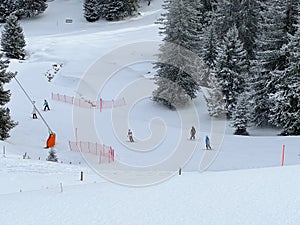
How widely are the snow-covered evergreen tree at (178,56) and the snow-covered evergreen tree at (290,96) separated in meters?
8.03

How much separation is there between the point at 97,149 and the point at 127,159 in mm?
2351

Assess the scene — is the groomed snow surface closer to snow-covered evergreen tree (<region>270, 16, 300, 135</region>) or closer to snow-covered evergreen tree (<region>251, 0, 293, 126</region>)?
snow-covered evergreen tree (<region>251, 0, 293, 126</region>)

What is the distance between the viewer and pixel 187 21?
36750 millimetres

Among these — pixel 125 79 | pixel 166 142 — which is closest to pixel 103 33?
pixel 125 79

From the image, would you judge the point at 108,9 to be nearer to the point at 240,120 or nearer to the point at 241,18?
the point at 241,18

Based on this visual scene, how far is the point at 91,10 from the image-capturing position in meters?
64.6

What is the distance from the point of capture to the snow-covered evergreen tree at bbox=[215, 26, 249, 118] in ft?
113

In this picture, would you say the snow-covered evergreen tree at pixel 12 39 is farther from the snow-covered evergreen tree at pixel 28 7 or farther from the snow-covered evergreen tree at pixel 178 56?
the snow-covered evergreen tree at pixel 178 56

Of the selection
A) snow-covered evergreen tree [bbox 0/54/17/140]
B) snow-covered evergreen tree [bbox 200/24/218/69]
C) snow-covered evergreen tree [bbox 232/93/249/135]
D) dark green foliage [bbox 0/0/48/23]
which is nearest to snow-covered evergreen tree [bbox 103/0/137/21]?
dark green foliage [bbox 0/0/48/23]

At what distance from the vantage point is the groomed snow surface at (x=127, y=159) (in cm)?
1019

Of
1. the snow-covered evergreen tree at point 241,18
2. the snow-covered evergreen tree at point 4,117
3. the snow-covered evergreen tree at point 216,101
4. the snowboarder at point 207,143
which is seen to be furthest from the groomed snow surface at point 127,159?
the snow-covered evergreen tree at point 241,18

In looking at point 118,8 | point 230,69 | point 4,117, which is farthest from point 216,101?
point 118,8

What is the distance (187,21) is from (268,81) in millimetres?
9044

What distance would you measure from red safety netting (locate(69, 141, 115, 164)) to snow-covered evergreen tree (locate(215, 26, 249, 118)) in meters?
13.4
